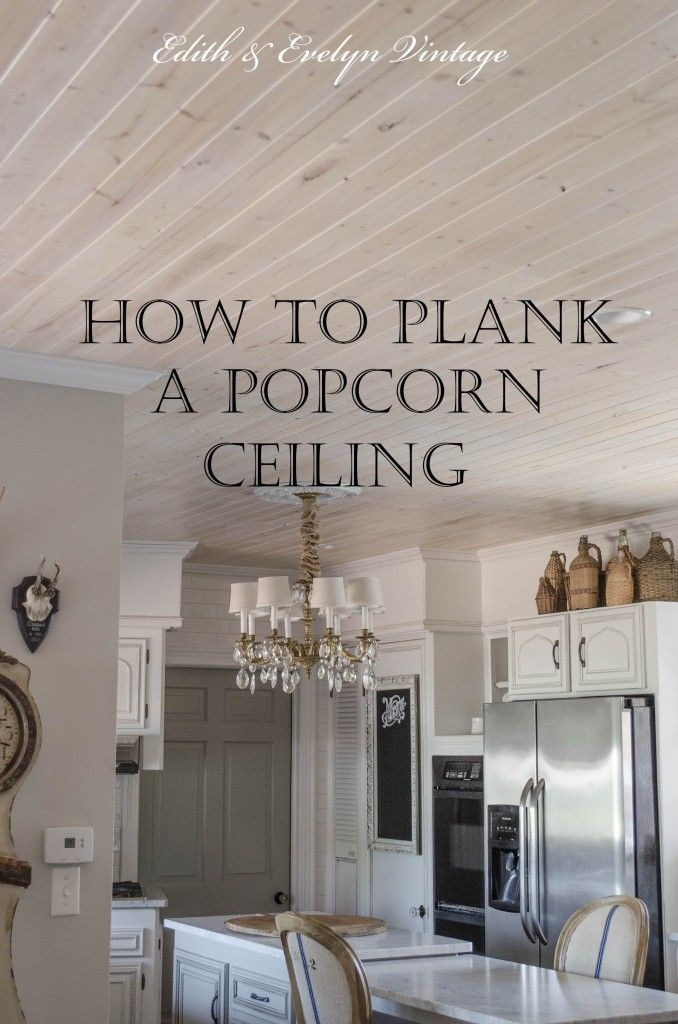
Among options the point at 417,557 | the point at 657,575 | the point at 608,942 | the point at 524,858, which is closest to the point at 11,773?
the point at 608,942

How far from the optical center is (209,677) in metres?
7.21

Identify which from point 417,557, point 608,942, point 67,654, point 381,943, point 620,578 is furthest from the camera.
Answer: point 417,557

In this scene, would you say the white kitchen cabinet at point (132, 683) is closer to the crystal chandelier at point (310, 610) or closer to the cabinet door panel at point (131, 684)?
the cabinet door panel at point (131, 684)

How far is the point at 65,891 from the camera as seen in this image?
3.17 meters

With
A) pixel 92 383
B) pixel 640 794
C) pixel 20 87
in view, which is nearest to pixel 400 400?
pixel 92 383

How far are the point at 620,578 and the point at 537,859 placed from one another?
4.25 ft

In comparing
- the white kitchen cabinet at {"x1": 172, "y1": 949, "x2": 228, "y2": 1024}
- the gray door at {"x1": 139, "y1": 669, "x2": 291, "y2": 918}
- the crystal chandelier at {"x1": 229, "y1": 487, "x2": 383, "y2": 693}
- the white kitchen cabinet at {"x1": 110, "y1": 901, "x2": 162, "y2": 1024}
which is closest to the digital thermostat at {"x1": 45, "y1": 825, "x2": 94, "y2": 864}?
the white kitchen cabinet at {"x1": 172, "y1": 949, "x2": 228, "y2": 1024}

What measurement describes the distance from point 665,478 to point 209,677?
335cm

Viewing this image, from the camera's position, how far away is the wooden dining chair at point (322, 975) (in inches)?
129

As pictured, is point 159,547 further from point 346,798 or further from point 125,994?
point 125,994

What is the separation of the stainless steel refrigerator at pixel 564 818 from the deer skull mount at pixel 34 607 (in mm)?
2758

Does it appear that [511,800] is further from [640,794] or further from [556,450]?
[556,450]

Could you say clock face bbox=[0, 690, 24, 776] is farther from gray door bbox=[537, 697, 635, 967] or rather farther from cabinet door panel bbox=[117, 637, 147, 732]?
cabinet door panel bbox=[117, 637, 147, 732]

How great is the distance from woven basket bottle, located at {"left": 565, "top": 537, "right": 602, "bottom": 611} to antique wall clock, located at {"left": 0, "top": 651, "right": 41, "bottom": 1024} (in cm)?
307
